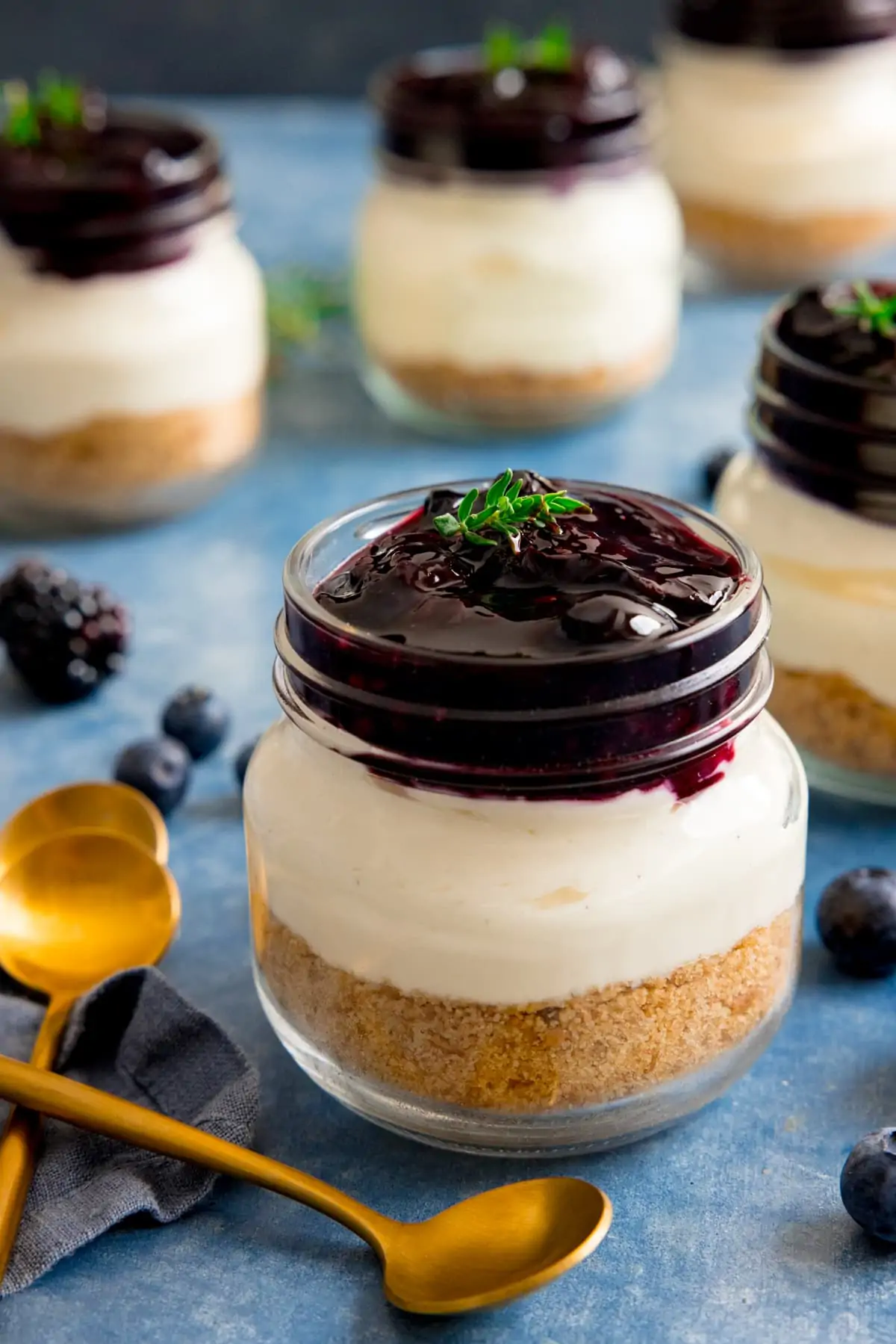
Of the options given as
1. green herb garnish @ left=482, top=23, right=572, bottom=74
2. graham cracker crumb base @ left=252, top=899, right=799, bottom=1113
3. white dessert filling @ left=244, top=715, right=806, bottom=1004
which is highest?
green herb garnish @ left=482, top=23, right=572, bottom=74

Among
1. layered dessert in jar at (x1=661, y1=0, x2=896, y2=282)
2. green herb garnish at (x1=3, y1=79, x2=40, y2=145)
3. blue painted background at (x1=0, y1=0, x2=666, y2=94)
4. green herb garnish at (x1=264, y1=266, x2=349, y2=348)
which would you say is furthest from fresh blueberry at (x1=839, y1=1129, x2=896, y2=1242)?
blue painted background at (x1=0, y1=0, x2=666, y2=94)

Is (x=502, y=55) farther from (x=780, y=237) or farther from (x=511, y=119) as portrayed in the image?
(x=780, y=237)

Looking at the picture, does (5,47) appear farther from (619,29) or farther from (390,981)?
(390,981)

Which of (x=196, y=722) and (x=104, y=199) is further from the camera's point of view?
(x=104, y=199)

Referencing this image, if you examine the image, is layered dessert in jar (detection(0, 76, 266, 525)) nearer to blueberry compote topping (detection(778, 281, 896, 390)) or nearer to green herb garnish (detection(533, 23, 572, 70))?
green herb garnish (detection(533, 23, 572, 70))

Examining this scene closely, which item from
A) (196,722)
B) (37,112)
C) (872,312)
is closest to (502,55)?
(37,112)

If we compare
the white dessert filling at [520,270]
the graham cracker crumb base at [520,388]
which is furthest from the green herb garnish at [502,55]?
the graham cracker crumb base at [520,388]

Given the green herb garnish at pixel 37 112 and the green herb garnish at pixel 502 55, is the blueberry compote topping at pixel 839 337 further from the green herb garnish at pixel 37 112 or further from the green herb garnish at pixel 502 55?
the green herb garnish at pixel 37 112

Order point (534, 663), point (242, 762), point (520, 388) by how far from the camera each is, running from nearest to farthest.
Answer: point (534, 663) < point (242, 762) < point (520, 388)
